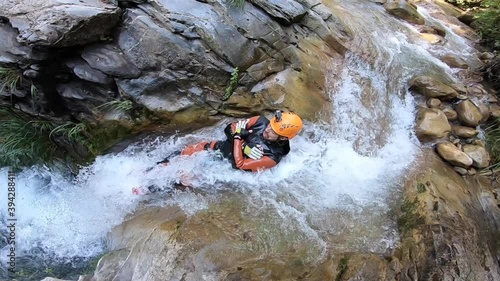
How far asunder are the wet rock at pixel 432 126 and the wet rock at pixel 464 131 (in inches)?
8.9

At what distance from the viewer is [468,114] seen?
6.52 meters

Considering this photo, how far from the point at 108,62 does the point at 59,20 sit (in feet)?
2.42

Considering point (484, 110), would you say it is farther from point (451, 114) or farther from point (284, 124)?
point (284, 124)

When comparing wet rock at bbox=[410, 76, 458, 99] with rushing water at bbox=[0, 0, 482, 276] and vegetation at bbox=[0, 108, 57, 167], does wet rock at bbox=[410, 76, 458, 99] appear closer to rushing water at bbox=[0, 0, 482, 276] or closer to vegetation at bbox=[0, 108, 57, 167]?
rushing water at bbox=[0, 0, 482, 276]

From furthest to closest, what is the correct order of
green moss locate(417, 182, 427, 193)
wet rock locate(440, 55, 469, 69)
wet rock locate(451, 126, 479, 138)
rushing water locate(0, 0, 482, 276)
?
wet rock locate(440, 55, 469, 69) < wet rock locate(451, 126, 479, 138) < green moss locate(417, 182, 427, 193) < rushing water locate(0, 0, 482, 276)

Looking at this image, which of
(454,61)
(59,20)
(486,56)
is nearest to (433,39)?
(454,61)

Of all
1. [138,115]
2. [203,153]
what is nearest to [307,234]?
[203,153]

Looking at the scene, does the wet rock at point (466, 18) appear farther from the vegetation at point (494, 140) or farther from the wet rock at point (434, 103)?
the wet rock at point (434, 103)

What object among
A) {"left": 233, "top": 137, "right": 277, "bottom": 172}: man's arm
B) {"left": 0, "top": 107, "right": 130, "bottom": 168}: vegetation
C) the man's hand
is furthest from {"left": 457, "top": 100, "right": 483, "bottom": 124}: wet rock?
{"left": 0, "top": 107, "right": 130, "bottom": 168}: vegetation

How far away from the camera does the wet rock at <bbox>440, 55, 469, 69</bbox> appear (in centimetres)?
778

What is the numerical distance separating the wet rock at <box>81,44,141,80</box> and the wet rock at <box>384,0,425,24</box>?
20.8 ft

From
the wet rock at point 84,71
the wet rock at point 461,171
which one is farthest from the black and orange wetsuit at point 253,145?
the wet rock at point 461,171

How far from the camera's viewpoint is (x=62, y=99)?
522 cm

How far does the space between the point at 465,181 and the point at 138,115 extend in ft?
16.4
